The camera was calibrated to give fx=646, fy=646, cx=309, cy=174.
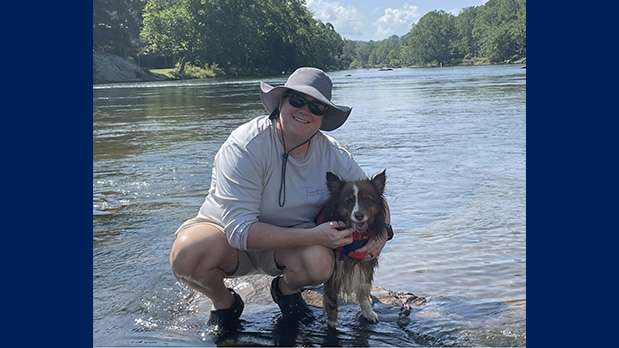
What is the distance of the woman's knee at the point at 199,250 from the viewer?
3631 millimetres

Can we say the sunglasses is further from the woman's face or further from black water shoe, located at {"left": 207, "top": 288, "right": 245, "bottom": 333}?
black water shoe, located at {"left": 207, "top": 288, "right": 245, "bottom": 333}

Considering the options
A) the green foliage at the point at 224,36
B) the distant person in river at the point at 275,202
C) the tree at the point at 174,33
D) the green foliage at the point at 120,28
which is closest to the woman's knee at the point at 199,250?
the distant person in river at the point at 275,202

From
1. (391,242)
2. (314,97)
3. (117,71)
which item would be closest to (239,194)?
(314,97)

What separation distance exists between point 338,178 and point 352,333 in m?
0.92

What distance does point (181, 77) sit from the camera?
5094cm

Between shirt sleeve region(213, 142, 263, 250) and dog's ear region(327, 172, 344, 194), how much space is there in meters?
0.40

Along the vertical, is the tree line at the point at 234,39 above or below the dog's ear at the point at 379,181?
above

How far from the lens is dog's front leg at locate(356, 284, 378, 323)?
3939 mm

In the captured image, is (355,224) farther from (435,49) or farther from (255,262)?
(435,49)

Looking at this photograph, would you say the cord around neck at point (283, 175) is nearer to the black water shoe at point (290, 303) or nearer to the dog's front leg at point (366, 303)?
the black water shoe at point (290, 303)

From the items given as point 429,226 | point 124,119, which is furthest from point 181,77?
point 429,226

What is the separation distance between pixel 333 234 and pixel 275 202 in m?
0.38

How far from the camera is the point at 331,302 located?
385cm

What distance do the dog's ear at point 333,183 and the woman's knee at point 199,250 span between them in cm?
67
